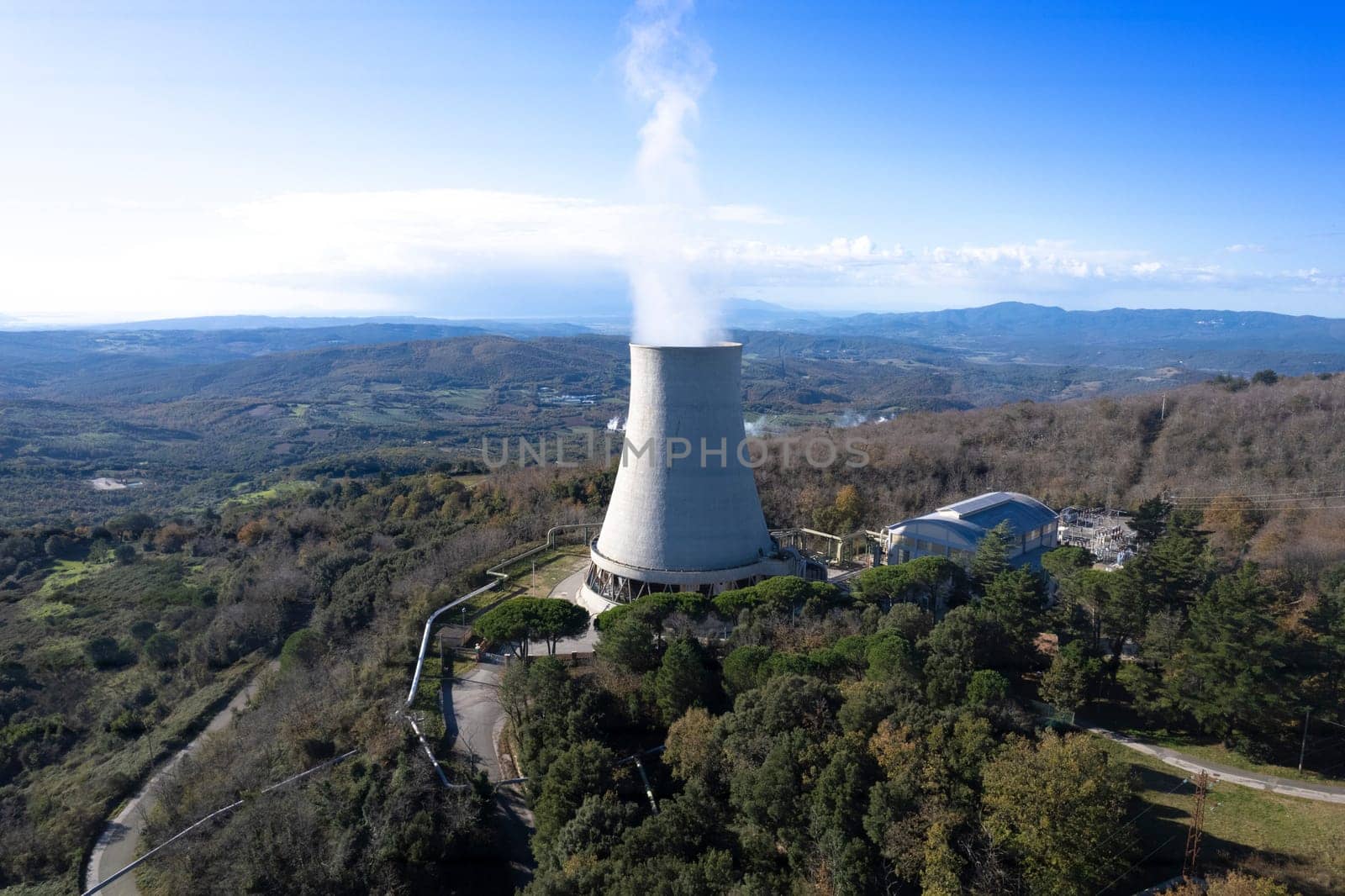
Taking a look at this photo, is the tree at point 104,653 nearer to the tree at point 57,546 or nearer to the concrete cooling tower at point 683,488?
the tree at point 57,546

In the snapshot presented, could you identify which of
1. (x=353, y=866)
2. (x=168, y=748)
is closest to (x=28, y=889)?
(x=168, y=748)

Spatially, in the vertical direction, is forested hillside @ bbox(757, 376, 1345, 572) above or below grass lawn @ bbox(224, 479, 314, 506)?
above

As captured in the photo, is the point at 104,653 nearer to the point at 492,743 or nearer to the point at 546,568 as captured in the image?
the point at 546,568

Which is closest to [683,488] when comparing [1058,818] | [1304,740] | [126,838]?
[1058,818]

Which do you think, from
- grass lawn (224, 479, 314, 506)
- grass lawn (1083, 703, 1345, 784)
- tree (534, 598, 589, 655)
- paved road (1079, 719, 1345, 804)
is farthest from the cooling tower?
grass lawn (224, 479, 314, 506)

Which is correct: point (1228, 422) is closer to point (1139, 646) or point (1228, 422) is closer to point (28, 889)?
point (1139, 646)

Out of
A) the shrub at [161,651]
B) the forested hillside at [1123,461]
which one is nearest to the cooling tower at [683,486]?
the forested hillside at [1123,461]
